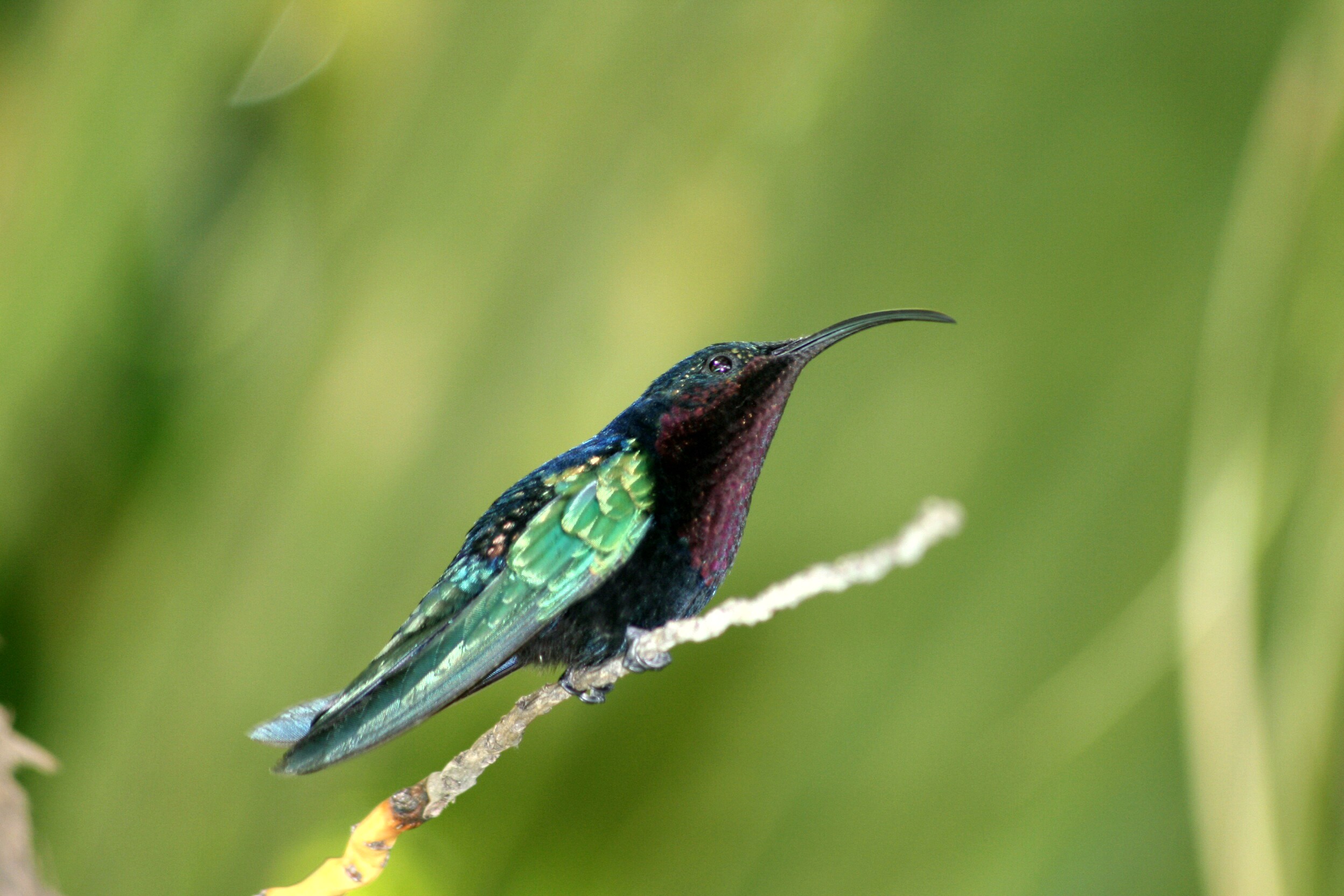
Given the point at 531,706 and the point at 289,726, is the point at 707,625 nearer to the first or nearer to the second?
the point at 531,706

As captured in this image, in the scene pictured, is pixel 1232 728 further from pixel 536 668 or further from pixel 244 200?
pixel 244 200

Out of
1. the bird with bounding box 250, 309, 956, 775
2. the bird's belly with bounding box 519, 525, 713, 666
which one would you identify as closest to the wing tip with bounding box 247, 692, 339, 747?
the bird with bounding box 250, 309, 956, 775

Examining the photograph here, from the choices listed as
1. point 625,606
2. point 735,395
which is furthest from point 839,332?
point 625,606

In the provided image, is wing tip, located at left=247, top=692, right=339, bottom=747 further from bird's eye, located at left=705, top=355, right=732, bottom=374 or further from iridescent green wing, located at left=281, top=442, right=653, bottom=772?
bird's eye, located at left=705, top=355, right=732, bottom=374

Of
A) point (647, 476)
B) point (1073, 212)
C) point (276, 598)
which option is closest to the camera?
point (647, 476)

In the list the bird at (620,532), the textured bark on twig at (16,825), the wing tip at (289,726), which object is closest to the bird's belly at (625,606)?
the bird at (620,532)

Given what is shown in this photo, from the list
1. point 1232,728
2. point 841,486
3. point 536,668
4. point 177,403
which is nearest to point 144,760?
point 177,403
